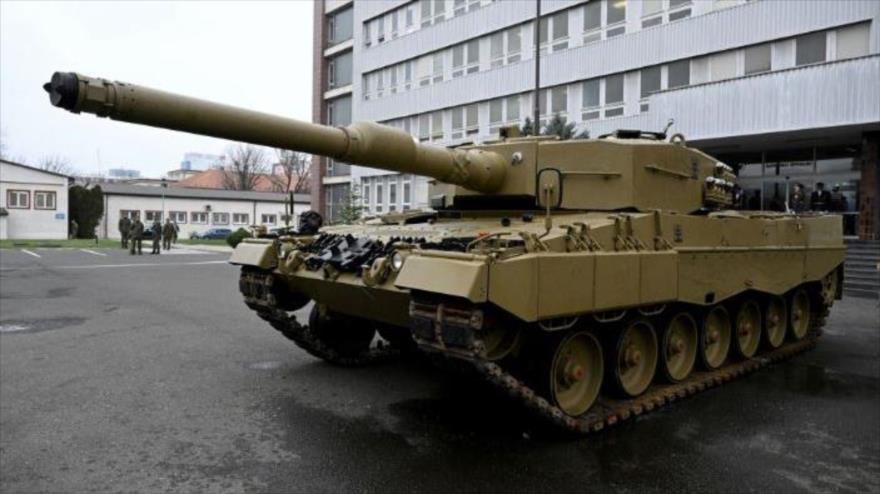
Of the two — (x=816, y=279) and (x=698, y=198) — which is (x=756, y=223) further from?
(x=816, y=279)

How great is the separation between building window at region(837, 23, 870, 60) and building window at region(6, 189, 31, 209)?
169 feet

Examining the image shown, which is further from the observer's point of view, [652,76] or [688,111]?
[652,76]

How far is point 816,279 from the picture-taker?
406 inches

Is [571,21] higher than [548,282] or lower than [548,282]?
higher

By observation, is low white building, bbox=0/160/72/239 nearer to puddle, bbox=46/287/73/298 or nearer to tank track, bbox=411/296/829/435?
puddle, bbox=46/287/73/298

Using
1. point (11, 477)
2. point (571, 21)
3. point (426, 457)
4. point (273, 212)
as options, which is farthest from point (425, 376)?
point (273, 212)

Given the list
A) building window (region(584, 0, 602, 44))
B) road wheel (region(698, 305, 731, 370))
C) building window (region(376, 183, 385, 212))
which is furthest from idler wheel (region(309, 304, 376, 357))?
building window (region(376, 183, 385, 212))

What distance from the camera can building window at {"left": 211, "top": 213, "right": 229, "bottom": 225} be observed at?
64.8m

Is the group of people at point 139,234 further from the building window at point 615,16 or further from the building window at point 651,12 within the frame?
the building window at point 651,12

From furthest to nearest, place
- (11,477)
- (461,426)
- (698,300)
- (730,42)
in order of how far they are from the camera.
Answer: (730,42) < (698,300) < (461,426) < (11,477)

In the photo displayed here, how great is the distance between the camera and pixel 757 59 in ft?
70.0

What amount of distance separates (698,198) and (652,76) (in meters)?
16.7

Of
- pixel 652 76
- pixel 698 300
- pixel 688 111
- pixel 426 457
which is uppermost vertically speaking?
pixel 652 76

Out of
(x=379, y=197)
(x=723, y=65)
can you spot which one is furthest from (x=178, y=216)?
(x=723, y=65)
